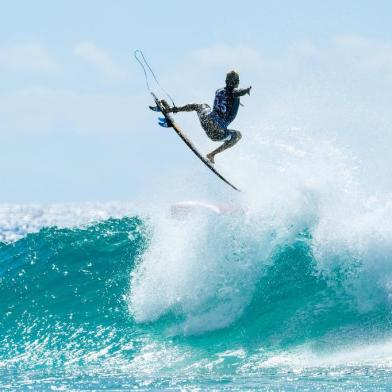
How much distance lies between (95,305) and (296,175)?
4.64 meters

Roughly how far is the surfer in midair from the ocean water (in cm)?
175

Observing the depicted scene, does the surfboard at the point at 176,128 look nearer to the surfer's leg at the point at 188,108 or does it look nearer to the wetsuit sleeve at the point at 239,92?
the surfer's leg at the point at 188,108

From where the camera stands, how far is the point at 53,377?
10.9 meters

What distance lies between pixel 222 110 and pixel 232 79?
534mm

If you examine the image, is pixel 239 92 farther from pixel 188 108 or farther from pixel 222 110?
pixel 188 108

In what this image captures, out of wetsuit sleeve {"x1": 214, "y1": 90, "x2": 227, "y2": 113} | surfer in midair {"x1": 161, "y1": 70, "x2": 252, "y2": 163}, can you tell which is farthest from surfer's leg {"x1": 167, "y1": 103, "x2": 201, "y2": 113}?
wetsuit sleeve {"x1": 214, "y1": 90, "x2": 227, "y2": 113}

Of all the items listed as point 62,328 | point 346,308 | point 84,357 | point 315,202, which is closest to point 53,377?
point 84,357

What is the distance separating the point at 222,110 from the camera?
41.2 ft

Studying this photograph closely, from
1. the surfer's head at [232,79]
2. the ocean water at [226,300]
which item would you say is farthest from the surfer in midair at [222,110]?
the ocean water at [226,300]

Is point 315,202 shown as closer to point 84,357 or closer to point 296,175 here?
point 296,175

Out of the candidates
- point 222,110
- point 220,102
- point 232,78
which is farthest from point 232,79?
point 222,110

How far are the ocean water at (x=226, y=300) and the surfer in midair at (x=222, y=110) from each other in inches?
69.0

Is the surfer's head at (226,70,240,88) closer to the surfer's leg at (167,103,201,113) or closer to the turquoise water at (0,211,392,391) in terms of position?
the surfer's leg at (167,103,201,113)

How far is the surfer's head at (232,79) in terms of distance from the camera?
12.3 m
